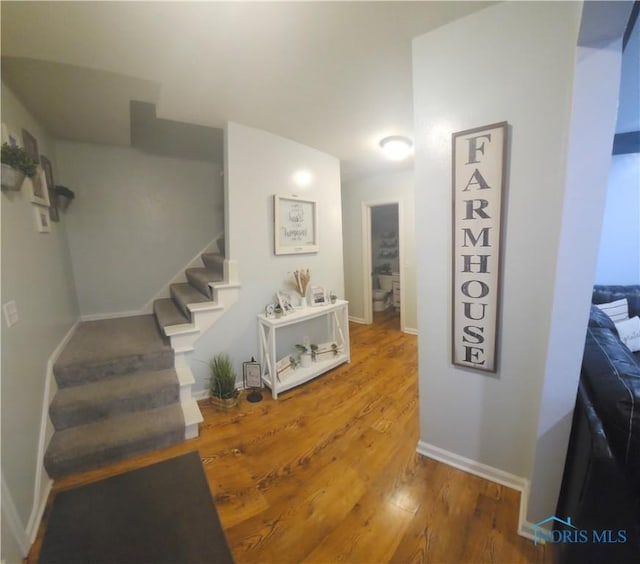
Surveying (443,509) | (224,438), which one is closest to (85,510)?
(224,438)

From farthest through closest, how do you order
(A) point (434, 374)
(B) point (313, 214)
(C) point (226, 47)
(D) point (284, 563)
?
1. (B) point (313, 214)
2. (A) point (434, 374)
3. (C) point (226, 47)
4. (D) point (284, 563)

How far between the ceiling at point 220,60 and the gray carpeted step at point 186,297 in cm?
156

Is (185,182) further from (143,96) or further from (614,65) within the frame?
(614,65)

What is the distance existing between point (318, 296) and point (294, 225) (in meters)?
Answer: 0.79

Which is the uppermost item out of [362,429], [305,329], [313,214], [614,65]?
[614,65]

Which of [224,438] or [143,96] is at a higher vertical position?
[143,96]

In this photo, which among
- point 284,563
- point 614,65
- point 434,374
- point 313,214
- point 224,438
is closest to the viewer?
point 614,65

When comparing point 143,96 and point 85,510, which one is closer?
point 85,510

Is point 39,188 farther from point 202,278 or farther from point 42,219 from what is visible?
point 202,278

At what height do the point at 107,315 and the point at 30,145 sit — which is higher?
the point at 30,145

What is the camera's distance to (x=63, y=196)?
2.60m

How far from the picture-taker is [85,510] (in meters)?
1.39

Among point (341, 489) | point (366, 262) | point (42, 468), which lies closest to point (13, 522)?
point (42, 468)

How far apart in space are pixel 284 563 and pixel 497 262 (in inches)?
64.6
